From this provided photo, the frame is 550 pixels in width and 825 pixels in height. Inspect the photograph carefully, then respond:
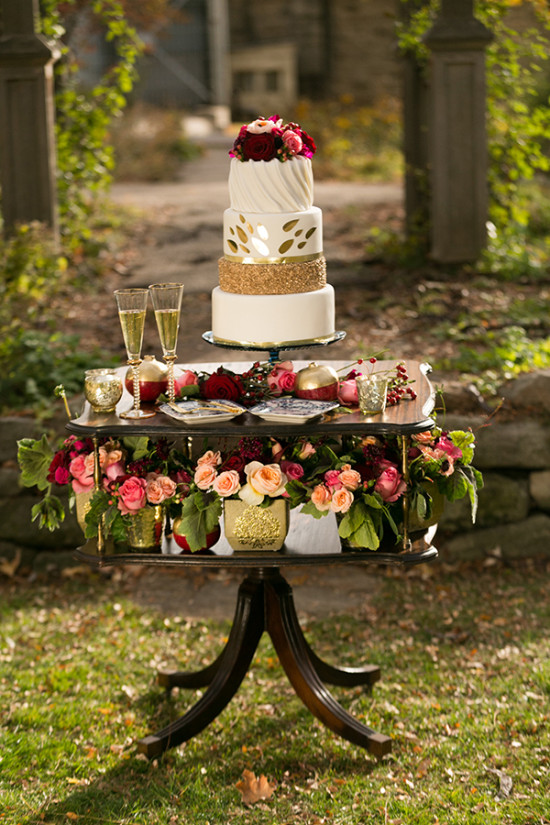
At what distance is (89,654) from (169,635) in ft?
1.22

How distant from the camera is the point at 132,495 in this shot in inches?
123

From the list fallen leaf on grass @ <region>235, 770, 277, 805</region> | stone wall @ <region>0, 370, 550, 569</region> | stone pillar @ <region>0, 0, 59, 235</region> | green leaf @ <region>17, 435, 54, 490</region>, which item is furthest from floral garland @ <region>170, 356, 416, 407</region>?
stone pillar @ <region>0, 0, 59, 235</region>

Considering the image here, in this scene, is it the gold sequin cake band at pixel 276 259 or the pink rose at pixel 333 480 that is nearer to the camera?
the pink rose at pixel 333 480

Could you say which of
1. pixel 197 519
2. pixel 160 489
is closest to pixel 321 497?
pixel 197 519

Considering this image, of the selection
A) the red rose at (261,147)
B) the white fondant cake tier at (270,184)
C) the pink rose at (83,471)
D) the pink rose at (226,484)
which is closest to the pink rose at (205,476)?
the pink rose at (226,484)

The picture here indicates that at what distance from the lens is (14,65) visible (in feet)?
22.6

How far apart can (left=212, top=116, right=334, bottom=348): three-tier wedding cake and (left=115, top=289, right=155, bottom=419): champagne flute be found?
27cm

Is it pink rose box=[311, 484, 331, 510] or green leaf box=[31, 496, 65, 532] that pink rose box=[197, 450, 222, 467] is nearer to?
pink rose box=[311, 484, 331, 510]

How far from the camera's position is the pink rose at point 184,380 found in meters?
3.41

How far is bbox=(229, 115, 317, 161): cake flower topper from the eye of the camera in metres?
3.20

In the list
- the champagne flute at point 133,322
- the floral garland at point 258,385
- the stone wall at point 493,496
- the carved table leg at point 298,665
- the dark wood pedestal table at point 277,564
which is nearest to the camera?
the dark wood pedestal table at point 277,564

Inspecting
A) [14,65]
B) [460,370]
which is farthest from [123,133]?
[460,370]

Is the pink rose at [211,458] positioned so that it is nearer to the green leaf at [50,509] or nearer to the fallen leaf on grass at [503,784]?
the green leaf at [50,509]

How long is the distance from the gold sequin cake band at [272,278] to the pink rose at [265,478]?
555 mm
